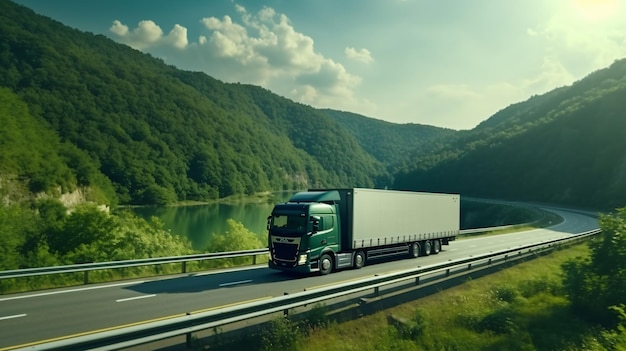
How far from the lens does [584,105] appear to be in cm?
10744

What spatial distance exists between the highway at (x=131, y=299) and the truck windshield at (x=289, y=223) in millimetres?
1841

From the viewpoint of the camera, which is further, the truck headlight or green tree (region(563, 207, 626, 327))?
the truck headlight

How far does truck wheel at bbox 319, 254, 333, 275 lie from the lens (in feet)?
52.0

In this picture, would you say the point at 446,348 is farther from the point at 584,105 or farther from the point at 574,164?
the point at 584,105

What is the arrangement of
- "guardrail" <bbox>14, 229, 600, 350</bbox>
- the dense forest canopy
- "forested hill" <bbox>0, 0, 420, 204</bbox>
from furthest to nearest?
"forested hill" <bbox>0, 0, 420, 204</bbox> → the dense forest canopy → "guardrail" <bbox>14, 229, 600, 350</bbox>

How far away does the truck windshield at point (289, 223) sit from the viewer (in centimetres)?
1536

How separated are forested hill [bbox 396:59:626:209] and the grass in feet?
235

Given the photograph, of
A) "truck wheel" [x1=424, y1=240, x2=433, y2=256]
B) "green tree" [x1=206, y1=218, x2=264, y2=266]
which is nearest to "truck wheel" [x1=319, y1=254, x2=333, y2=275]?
"truck wheel" [x1=424, y1=240, x2=433, y2=256]

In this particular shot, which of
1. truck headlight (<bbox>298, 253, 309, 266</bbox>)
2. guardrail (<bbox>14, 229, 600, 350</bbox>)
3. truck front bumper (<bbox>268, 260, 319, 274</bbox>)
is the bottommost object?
truck front bumper (<bbox>268, 260, 319, 274</bbox>)

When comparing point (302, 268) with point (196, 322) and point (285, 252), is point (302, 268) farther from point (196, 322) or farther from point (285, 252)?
point (196, 322)

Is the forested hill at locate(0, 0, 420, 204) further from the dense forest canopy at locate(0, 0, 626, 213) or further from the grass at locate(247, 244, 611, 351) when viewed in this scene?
the grass at locate(247, 244, 611, 351)

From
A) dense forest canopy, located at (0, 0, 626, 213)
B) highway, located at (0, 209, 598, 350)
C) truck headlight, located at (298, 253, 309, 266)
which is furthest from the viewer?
dense forest canopy, located at (0, 0, 626, 213)

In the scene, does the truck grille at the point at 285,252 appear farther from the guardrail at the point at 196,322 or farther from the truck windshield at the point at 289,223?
the guardrail at the point at 196,322

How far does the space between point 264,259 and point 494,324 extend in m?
13.1
